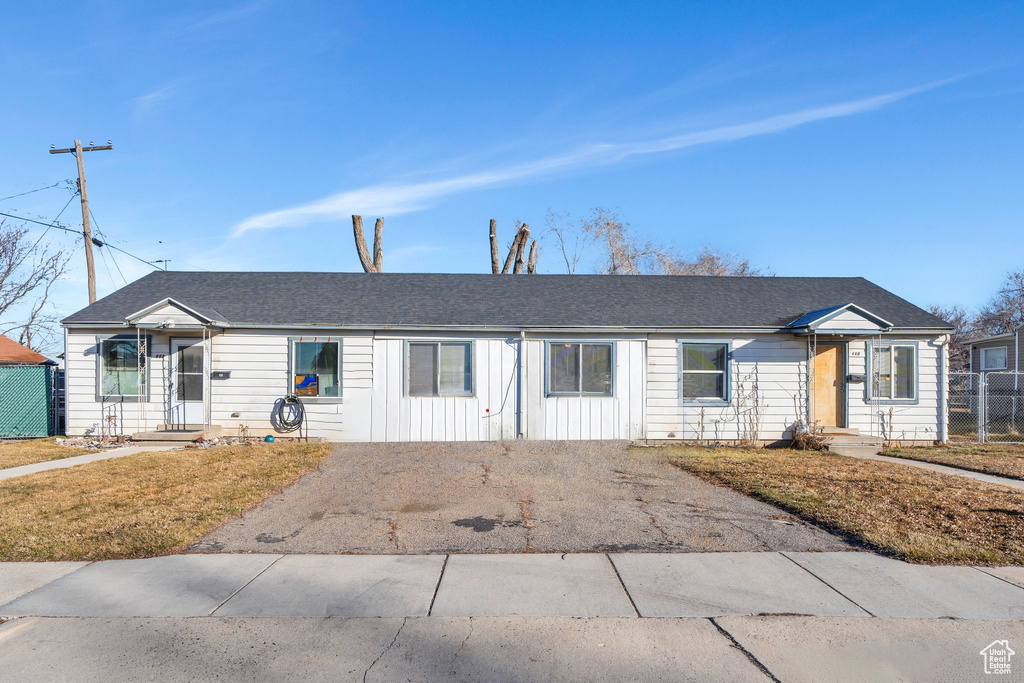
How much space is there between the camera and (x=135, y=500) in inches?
317

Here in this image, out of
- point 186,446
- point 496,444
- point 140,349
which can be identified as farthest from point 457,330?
point 140,349

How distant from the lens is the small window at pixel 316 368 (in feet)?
45.3

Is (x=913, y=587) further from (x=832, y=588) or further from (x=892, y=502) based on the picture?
(x=892, y=502)

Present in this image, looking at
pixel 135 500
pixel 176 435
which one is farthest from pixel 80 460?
pixel 135 500

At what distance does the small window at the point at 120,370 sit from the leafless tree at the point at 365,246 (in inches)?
484

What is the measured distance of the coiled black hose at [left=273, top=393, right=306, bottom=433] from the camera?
1368 cm

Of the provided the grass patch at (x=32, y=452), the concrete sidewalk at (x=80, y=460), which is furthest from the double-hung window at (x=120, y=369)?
the grass patch at (x=32, y=452)

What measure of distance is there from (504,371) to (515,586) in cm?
865

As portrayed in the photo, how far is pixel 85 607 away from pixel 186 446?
915 centimetres

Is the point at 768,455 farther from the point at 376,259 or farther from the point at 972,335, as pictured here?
the point at 972,335

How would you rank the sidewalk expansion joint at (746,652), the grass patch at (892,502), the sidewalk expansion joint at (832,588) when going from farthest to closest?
the grass patch at (892,502) → the sidewalk expansion joint at (832,588) → the sidewalk expansion joint at (746,652)

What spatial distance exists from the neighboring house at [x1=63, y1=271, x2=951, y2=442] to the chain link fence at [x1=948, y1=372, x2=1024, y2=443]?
2624mm

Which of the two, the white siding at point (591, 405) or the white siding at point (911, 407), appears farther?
the white siding at point (911, 407)

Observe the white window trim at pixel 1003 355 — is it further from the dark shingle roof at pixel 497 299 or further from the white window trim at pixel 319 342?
the white window trim at pixel 319 342
